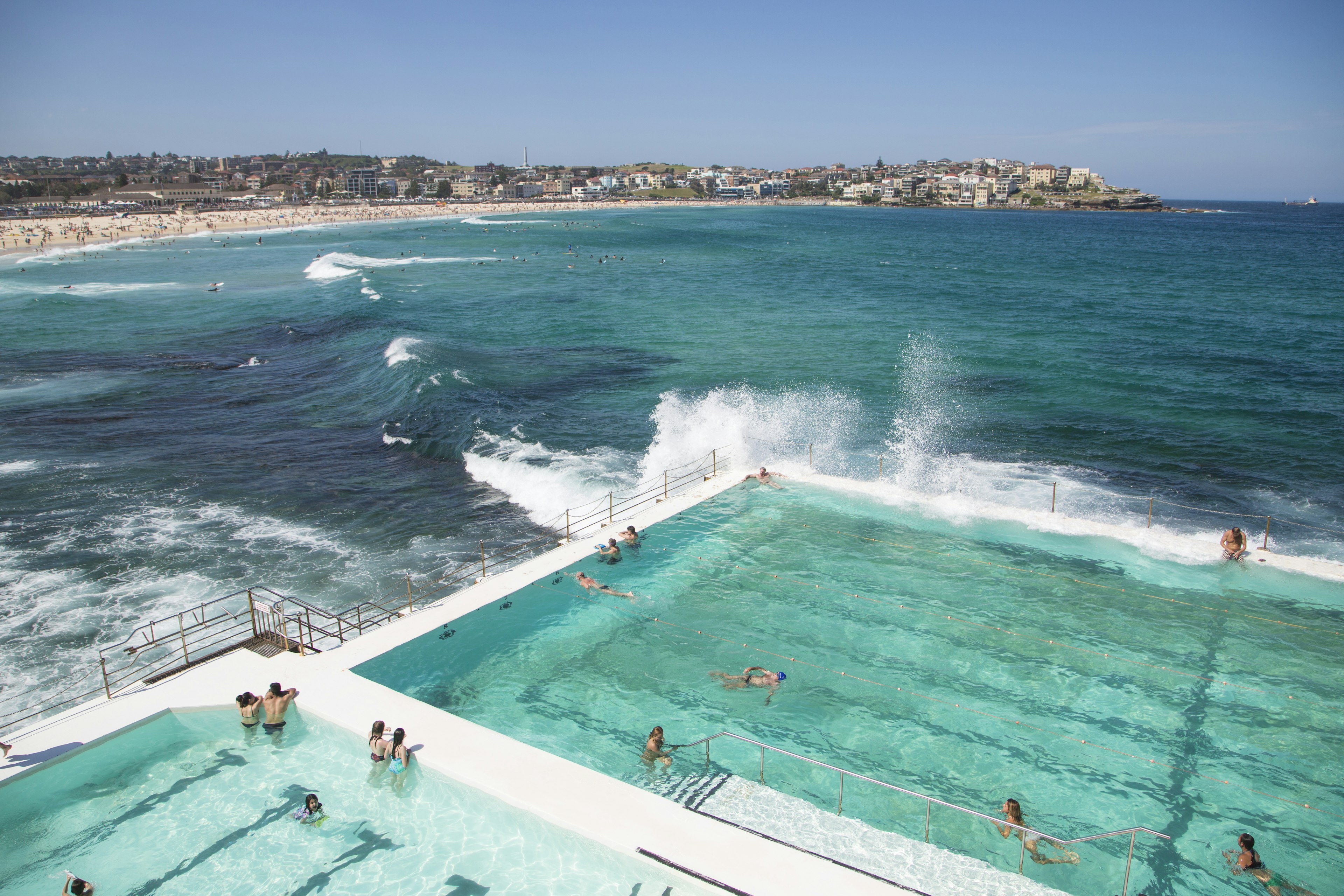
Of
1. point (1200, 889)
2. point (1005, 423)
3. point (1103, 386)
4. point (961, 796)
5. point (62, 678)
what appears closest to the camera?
point (1200, 889)

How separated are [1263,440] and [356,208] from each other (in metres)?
205

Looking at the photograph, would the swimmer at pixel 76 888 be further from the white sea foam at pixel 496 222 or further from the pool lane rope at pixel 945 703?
the white sea foam at pixel 496 222

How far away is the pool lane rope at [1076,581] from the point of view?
1486cm

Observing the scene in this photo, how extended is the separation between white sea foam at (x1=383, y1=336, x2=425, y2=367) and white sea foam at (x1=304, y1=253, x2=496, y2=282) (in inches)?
1270

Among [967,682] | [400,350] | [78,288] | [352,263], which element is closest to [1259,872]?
[967,682]

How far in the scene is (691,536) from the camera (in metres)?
18.9

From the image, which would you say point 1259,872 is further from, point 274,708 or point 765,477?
point 765,477

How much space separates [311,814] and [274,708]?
6.97 feet

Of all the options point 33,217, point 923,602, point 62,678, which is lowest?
point 62,678

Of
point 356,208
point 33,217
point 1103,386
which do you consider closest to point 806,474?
point 1103,386

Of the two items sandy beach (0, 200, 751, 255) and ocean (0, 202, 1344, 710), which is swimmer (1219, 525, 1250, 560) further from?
sandy beach (0, 200, 751, 255)

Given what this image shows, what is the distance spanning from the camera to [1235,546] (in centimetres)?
1725

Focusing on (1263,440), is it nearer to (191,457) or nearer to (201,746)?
(201,746)

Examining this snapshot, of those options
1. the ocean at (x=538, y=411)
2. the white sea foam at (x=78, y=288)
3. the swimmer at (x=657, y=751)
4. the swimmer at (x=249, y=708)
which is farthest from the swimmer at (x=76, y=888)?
the white sea foam at (x=78, y=288)
